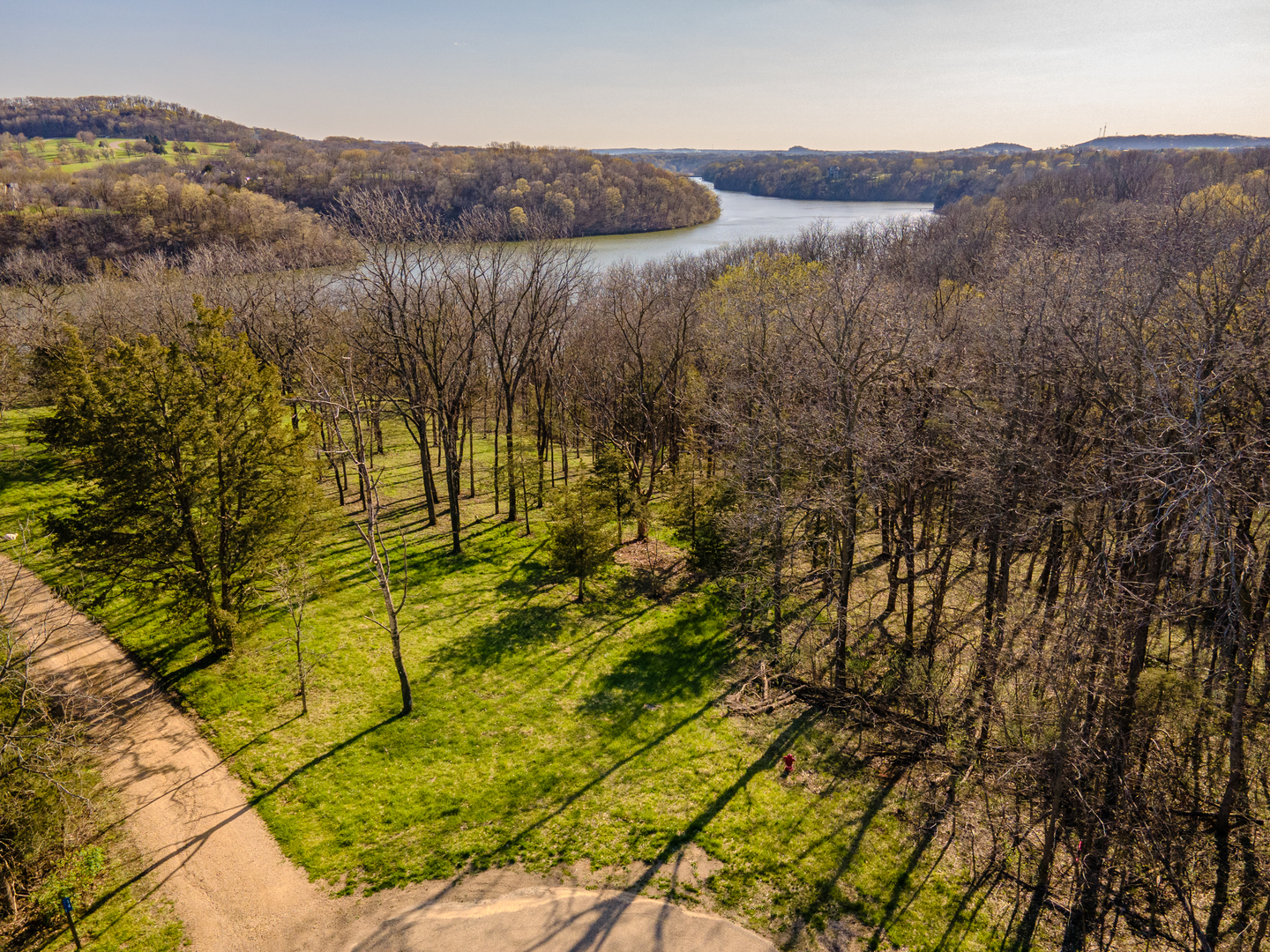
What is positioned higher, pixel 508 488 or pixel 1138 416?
pixel 1138 416

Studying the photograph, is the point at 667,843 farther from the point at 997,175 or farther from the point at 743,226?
the point at 997,175

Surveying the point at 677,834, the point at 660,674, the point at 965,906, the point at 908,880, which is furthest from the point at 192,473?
the point at 965,906

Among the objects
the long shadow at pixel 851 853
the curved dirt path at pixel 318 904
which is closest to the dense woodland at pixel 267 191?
the curved dirt path at pixel 318 904

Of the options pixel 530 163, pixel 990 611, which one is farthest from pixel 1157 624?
pixel 530 163

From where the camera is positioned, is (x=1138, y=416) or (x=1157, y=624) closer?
(x=1138, y=416)

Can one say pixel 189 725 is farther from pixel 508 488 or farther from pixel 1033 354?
pixel 1033 354

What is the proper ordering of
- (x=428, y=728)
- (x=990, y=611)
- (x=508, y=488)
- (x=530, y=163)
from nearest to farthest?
(x=428, y=728) → (x=990, y=611) → (x=508, y=488) → (x=530, y=163)
